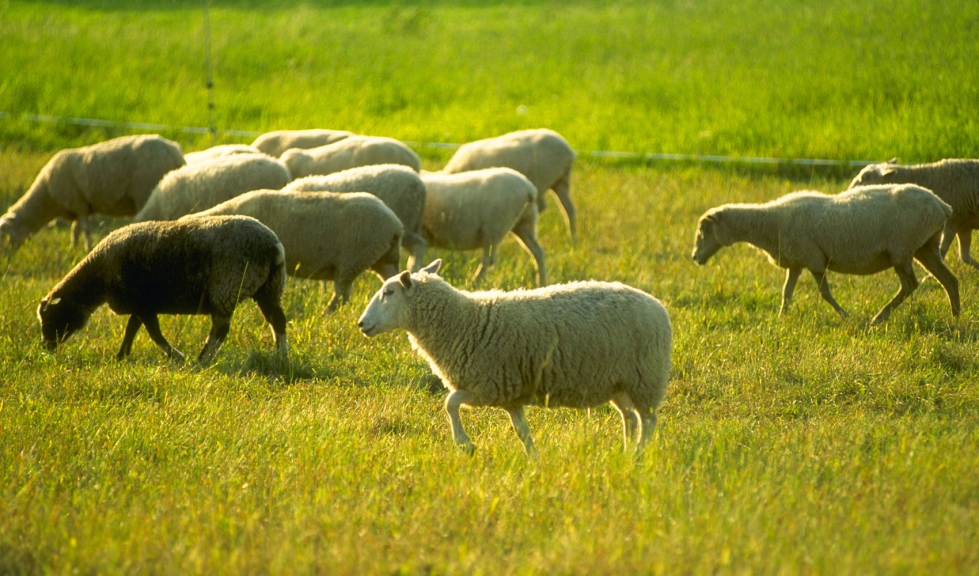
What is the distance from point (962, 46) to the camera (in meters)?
16.5

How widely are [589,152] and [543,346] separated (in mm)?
11130

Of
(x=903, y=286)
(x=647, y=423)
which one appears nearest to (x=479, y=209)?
(x=903, y=286)

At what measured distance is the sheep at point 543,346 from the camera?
5812mm

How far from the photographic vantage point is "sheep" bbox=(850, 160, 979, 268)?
31.6 feet

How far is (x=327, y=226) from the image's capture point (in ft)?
29.3

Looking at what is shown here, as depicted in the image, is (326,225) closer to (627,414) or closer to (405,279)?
(405,279)

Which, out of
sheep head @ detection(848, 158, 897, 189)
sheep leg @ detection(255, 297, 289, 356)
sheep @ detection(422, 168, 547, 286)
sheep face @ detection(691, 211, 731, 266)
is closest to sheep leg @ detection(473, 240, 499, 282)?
sheep @ detection(422, 168, 547, 286)

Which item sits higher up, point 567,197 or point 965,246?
point 965,246

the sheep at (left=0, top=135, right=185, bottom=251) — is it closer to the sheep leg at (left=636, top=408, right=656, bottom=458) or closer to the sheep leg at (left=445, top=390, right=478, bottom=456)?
the sheep leg at (left=445, top=390, right=478, bottom=456)

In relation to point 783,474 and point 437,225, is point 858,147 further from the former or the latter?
point 783,474

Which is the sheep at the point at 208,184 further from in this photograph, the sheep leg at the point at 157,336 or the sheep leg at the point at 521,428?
the sheep leg at the point at 521,428

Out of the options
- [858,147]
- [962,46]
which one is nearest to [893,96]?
[962,46]

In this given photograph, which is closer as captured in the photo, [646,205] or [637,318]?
[637,318]

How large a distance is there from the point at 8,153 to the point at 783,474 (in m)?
15.7
